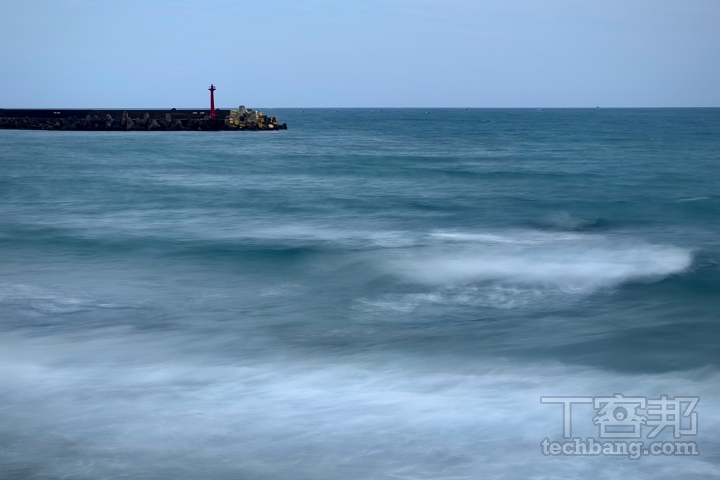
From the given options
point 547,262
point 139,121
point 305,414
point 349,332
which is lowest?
point 305,414

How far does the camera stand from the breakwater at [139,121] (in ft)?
208

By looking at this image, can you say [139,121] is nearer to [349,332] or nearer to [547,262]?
[547,262]

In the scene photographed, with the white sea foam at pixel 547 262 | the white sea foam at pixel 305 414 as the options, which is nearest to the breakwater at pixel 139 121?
the white sea foam at pixel 547 262

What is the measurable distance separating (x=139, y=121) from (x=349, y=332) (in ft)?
190

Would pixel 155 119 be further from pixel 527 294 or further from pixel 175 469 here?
pixel 175 469

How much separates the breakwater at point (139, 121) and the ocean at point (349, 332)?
41.6 meters

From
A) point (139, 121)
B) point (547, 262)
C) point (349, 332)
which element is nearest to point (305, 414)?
point (349, 332)

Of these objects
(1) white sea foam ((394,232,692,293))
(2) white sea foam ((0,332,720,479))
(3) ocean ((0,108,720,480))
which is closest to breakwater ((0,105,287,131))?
(3) ocean ((0,108,720,480))

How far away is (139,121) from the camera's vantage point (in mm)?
63562

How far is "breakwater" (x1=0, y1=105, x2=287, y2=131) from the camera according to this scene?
2493 inches

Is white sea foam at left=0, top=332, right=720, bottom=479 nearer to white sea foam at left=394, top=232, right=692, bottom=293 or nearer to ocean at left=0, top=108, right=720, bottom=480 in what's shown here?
ocean at left=0, top=108, right=720, bottom=480

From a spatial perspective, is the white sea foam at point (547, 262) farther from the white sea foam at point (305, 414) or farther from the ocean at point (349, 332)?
the white sea foam at point (305, 414)

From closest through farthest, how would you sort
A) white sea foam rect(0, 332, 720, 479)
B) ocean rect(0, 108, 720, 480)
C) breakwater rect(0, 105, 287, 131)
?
white sea foam rect(0, 332, 720, 479) → ocean rect(0, 108, 720, 480) → breakwater rect(0, 105, 287, 131)

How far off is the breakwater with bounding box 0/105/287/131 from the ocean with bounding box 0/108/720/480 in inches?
1638
